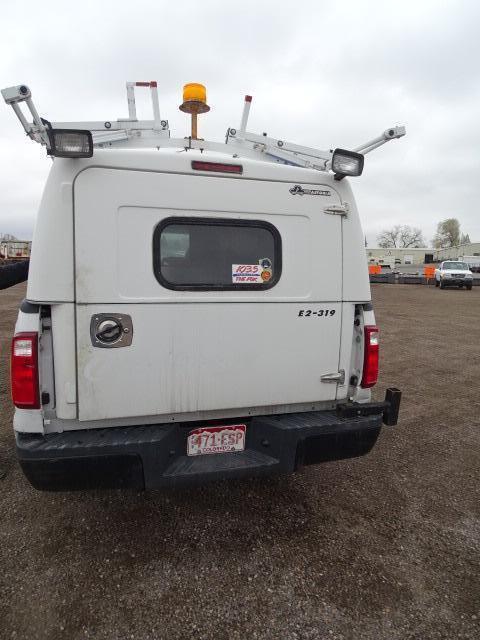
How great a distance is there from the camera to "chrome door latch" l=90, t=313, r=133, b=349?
2.40 meters

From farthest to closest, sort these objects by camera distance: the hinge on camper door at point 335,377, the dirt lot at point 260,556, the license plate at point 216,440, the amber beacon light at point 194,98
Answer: the amber beacon light at point 194,98 → the hinge on camper door at point 335,377 → the license plate at point 216,440 → the dirt lot at point 260,556

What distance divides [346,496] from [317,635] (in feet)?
4.30

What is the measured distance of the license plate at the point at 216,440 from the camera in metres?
2.63

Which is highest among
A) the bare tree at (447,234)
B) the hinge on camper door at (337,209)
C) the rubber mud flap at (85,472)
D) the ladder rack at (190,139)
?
the bare tree at (447,234)

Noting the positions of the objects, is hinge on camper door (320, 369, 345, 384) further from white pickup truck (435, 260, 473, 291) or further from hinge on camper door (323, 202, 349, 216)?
white pickup truck (435, 260, 473, 291)

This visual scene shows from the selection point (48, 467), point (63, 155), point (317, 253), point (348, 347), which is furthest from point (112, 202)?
point (348, 347)

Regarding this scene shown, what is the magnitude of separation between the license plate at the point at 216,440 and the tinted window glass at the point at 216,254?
92cm

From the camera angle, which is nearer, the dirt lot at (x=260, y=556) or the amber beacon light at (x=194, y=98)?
the dirt lot at (x=260, y=556)

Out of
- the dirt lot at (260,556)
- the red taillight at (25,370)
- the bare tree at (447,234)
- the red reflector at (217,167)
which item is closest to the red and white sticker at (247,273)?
the red reflector at (217,167)

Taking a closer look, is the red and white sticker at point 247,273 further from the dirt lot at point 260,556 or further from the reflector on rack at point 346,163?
the dirt lot at point 260,556

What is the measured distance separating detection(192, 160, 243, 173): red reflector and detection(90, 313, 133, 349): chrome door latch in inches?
39.7

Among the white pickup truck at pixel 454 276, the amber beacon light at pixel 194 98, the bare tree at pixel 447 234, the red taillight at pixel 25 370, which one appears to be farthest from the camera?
the bare tree at pixel 447 234

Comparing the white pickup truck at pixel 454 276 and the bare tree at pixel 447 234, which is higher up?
the bare tree at pixel 447 234

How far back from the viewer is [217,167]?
254 cm
